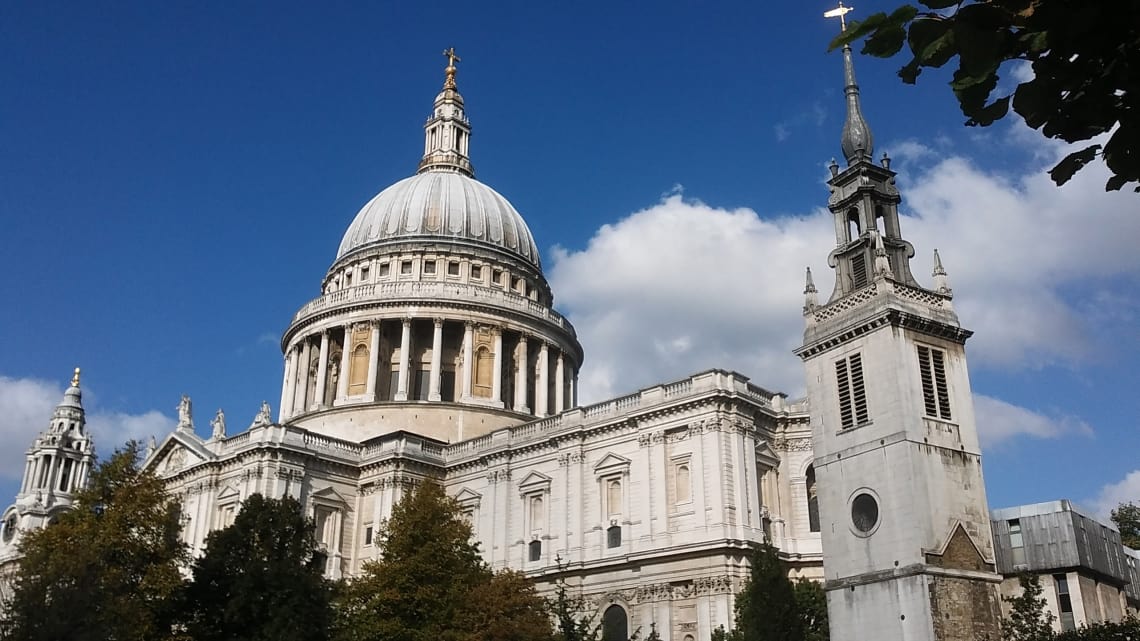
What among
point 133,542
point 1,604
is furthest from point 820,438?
point 1,604

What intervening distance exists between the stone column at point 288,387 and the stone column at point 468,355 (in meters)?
13.6

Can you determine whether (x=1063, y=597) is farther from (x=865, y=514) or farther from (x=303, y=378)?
(x=303, y=378)

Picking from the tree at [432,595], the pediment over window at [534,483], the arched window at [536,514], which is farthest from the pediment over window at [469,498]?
the tree at [432,595]

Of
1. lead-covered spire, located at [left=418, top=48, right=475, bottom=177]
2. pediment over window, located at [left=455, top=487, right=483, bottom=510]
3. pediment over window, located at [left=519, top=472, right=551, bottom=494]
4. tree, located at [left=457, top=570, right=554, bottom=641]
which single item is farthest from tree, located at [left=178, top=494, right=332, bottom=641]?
lead-covered spire, located at [left=418, top=48, right=475, bottom=177]

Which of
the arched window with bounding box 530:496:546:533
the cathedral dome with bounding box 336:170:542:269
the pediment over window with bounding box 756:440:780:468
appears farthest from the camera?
the cathedral dome with bounding box 336:170:542:269

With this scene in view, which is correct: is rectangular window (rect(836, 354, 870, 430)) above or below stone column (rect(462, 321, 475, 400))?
below

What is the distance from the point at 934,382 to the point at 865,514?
4910mm

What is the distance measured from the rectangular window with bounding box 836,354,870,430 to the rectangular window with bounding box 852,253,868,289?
316 cm

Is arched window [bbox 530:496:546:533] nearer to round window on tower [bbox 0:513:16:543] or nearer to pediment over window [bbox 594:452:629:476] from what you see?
pediment over window [bbox 594:452:629:476]

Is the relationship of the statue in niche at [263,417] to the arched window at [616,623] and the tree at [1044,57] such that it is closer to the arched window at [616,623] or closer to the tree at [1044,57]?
the arched window at [616,623]

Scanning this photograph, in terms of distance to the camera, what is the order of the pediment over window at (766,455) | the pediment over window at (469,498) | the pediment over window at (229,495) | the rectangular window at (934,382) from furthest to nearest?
the pediment over window at (469,498) → the pediment over window at (229,495) → the pediment over window at (766,455) → the rectangular window at (934,382)

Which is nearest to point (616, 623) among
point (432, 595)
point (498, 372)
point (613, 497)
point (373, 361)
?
point (613, 497)

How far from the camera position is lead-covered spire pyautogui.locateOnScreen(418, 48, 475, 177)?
84750mm

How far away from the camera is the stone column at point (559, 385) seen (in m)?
71.1
